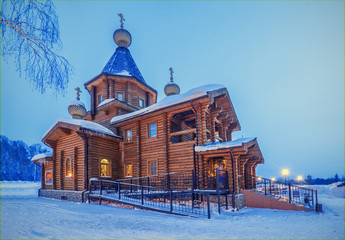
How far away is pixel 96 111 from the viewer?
68.3 ft

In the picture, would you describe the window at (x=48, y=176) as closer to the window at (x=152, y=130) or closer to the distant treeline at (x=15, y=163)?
the window at (x=152, y=130)

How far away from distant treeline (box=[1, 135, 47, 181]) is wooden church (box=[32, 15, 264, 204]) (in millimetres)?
45686

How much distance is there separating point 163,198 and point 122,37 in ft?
58.7

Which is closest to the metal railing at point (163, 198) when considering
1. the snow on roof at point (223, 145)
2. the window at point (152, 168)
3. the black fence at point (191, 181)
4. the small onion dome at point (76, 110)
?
the black fence at point (191, 181)

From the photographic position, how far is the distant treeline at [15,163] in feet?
176

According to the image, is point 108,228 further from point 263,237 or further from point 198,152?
point 198,152

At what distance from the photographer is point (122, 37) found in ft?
76.2

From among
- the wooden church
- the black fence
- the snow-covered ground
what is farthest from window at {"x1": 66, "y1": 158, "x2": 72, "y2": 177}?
the snow-covered ground

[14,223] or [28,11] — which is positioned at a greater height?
[28,11]

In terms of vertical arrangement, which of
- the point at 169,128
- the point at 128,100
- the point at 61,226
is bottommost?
the point at 61,226

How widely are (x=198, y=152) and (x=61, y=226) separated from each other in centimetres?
801

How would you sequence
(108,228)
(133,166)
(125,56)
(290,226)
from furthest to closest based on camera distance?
(125,56) < (133,166) < (290,226) < (108,228)

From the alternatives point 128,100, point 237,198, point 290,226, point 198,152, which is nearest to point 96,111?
point 128,100

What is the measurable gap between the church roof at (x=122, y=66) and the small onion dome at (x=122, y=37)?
850 millimetres
